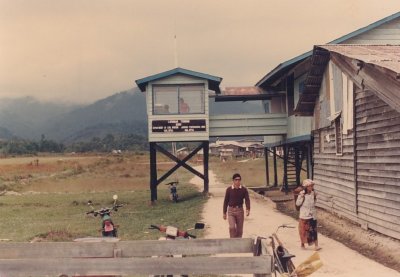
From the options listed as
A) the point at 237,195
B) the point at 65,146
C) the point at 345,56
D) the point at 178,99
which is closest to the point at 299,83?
the point at 178,99

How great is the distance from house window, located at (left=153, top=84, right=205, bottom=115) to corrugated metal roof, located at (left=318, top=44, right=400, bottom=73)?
10.1m

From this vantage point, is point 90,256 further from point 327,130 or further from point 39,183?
point 39,183

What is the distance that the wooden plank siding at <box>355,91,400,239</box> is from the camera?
11742mm

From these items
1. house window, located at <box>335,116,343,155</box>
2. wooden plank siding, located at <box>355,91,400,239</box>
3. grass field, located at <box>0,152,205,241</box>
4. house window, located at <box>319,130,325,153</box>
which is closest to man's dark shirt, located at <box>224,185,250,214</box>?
wooden plank siding, located at <box>355,91,400,239</box>

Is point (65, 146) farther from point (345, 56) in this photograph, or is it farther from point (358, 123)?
point (345, 56)

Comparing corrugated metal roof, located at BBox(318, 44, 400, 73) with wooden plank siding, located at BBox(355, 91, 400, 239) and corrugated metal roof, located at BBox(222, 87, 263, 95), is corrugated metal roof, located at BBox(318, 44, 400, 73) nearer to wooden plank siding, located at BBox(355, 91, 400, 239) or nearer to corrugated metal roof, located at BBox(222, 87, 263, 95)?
wooden plank siding, located at BBox(355, 91, 400, 239)

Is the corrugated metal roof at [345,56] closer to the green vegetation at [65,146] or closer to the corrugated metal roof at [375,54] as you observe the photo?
the corrugated metal roof at [375,54]

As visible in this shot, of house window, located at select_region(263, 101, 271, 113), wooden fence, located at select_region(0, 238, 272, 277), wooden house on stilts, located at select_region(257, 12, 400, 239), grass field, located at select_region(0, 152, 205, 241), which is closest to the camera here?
wooden fence, located at select_region(0, 238, 272, 277)

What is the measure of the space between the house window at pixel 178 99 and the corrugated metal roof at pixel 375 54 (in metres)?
10.1

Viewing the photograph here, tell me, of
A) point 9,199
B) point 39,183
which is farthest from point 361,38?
point 39,183

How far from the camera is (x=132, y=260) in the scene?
5.87m

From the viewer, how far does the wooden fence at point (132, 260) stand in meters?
5.77

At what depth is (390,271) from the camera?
31.8ft

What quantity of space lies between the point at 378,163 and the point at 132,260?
865 centimetres
